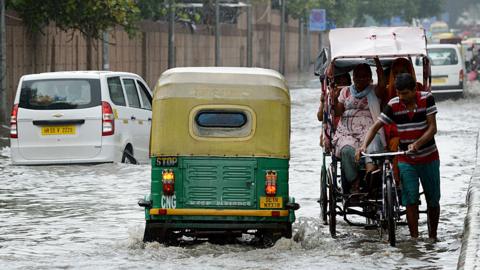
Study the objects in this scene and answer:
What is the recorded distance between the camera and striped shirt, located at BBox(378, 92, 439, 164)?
12273mm

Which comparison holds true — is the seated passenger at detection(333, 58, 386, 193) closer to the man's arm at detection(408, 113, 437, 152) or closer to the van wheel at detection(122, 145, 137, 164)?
the man's arm at detection(408, 113, 437, 152)

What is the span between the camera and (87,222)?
14.1 meters

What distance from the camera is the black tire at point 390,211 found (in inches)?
461

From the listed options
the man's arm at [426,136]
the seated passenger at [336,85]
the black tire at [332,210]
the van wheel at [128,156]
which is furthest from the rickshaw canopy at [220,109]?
the van wheel at [128,156]

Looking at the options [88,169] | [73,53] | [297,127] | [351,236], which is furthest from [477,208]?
[73,53]

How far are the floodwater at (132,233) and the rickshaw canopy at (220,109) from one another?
81 centimetres

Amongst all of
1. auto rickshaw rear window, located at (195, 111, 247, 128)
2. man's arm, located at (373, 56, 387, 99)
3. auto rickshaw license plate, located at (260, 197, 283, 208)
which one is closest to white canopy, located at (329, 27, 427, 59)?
man's arm, located at (373, 56, 387, 99)

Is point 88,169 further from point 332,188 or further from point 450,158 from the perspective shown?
point 332,188

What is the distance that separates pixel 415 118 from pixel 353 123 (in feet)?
2.91

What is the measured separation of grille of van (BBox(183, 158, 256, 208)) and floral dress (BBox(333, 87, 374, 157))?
1.28 m

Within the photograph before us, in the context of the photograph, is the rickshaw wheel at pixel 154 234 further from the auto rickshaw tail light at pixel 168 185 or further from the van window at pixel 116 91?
the van window at pixel 116 91

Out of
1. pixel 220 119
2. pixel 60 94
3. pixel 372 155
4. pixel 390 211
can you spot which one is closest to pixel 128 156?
pixel 60 94

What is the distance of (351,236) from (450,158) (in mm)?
9277

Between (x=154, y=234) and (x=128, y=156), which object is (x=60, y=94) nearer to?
(x=128, y=156)
